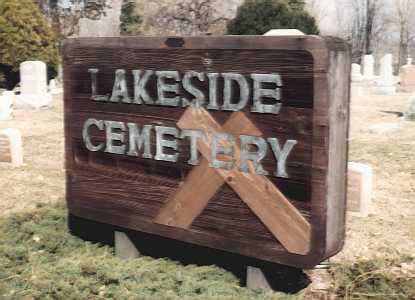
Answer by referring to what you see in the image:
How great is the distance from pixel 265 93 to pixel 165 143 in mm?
738

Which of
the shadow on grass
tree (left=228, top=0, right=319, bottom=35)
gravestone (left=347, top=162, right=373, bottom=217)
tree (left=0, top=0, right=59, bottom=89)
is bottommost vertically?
the shadow on grass

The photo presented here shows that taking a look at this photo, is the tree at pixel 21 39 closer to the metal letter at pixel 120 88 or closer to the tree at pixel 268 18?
the tree at pixel 268 18

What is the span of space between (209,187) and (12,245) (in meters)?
1.54

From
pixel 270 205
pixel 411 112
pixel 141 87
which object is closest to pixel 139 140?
pixel 141 87

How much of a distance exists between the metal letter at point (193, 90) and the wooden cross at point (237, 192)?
0.04m

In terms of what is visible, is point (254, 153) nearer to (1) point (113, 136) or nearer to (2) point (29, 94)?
(1) point (113, 136)

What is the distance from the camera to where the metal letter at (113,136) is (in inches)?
137

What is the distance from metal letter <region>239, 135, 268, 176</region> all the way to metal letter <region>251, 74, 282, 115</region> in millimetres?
150

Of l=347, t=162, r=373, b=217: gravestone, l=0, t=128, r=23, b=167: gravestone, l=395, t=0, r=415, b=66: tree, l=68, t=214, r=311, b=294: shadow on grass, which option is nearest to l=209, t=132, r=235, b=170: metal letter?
l=68, t=214, r=311, b=294: shadow on grass

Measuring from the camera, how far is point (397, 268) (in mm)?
3475

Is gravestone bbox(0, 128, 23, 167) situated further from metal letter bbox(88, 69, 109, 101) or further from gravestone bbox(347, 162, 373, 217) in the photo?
gravestone bbox(347, 162, 373, 217)

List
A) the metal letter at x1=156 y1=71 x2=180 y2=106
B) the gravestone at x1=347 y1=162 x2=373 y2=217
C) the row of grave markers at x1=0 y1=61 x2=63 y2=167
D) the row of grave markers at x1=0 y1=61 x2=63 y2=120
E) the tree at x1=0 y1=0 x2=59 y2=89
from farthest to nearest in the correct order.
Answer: the tree at x1=0 y1=0 x2=59 y2=89, the row of grave markers at x1=0 y1=61 x2=63 y2=120, the row of grave markers at x1=0 y1=61 x2=63 y2=167, the gravestone at x1=347 y1=162 x2=373 y2=217, the metal letter at x1=156 y1=71 x2=180 y2=106

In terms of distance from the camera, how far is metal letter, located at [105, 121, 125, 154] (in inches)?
137

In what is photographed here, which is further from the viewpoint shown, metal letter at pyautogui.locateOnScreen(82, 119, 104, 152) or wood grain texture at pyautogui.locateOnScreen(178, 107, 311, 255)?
metal letter at pyautogui.locateOnScreen(82, 119, 104, 152)
